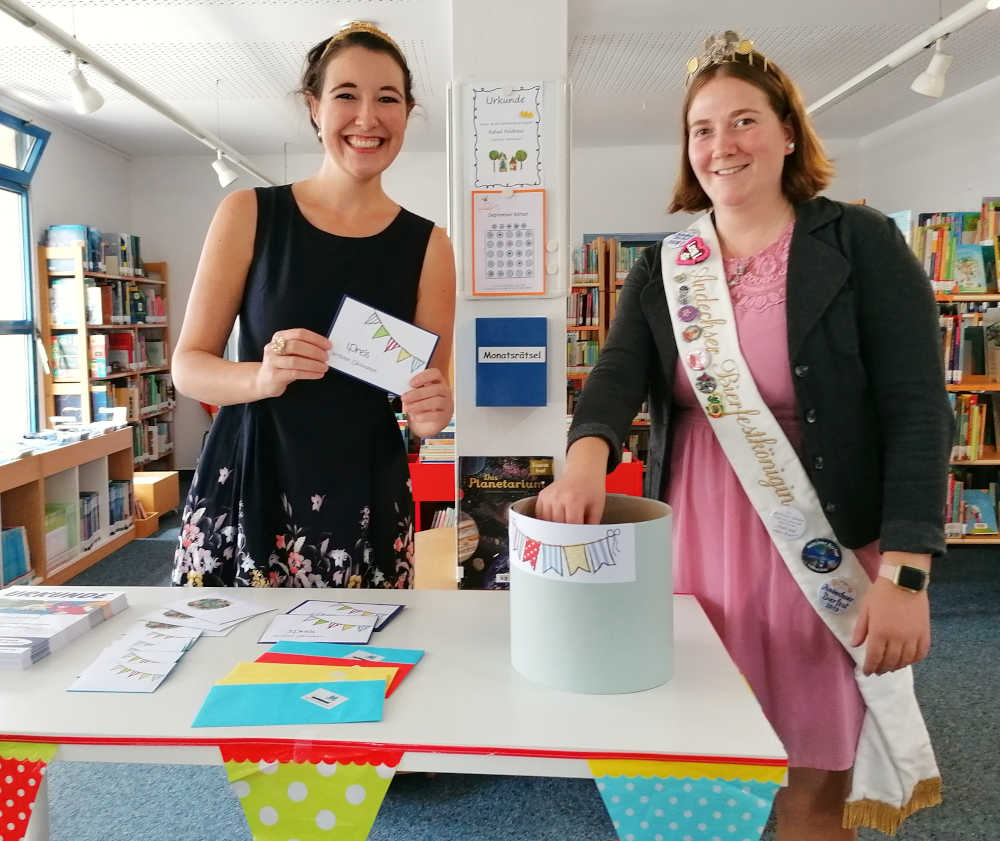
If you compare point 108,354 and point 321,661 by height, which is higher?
point 108,354

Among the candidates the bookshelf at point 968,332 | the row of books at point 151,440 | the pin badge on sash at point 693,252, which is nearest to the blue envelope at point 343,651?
the pin badge on sash at point 693,252

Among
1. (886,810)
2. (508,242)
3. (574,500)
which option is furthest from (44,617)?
(508,242)

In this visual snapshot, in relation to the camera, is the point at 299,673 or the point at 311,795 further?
the point at 299,673

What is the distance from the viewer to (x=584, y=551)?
894mm

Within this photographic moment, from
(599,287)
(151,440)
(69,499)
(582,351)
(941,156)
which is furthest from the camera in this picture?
(151,440)

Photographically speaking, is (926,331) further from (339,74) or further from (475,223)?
(475,223)

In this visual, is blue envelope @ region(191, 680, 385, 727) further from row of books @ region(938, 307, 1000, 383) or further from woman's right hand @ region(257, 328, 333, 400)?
row of books @ region(938, 307, 1000, 383)

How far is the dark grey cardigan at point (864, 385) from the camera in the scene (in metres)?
1.04

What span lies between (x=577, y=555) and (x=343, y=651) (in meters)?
0.37

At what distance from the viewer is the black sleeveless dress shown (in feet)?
4.44

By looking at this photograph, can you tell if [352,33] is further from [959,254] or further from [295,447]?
[959,254]

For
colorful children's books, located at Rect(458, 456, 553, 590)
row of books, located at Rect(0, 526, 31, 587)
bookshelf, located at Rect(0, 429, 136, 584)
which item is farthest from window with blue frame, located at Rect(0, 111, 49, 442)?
colorful children's books, located at Rect(458, 456, 553, 590)

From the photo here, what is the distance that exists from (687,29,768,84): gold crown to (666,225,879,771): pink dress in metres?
0.26

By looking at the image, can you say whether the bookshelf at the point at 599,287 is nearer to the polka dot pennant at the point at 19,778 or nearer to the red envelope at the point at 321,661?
the red envelope at the point at 321,661
